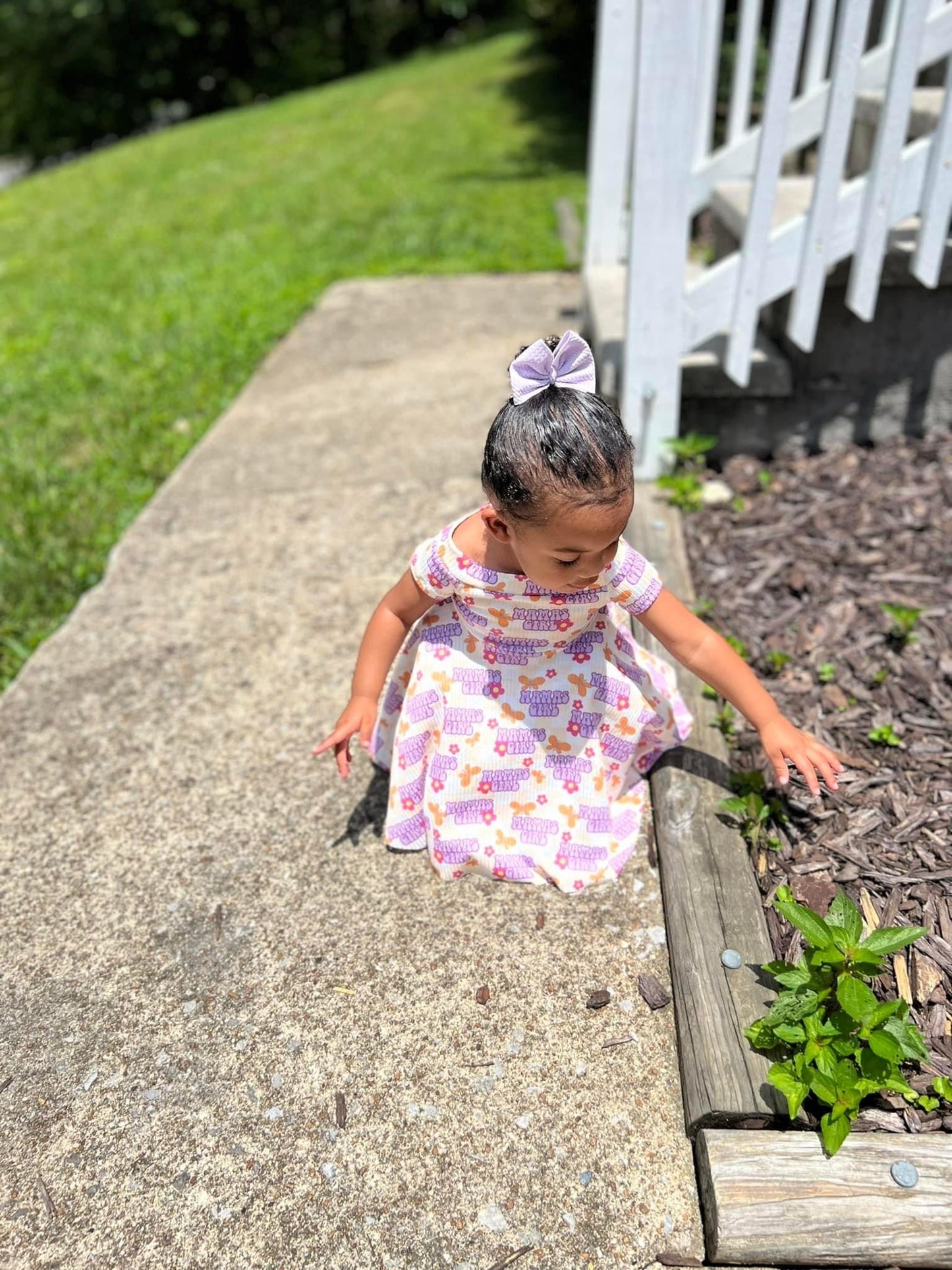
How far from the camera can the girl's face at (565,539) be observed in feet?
5.75

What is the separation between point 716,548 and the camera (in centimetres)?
327

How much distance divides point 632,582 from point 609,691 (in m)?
0.28

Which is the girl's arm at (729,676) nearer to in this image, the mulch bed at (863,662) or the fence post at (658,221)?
the mulch bed at (863,662)

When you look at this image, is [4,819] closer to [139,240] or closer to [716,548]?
[716,548]

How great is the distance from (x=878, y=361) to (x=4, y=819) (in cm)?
320

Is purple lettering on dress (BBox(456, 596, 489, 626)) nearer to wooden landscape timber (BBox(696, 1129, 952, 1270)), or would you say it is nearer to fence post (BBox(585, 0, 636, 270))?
wooden landscape timber (BBox(696, 1129, 952, 1270))

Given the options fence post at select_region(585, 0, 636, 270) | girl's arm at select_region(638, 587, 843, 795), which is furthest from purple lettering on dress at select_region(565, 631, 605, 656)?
fence post at select_region(585, 0, 636, 270)

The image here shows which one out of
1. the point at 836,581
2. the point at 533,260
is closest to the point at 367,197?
the point at 533,260

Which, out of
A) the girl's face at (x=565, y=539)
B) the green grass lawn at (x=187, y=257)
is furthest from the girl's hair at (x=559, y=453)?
the green grass lawn at (x=187, y=257)

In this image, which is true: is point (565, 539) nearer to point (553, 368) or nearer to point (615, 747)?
point (553, 368)

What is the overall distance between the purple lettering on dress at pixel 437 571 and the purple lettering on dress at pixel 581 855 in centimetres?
64

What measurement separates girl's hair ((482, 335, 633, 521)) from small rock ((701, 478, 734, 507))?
182 cm

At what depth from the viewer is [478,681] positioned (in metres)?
2.21

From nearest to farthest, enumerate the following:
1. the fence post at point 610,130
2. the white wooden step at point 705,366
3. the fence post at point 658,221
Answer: the fence post at point 658,221
the white wooden step at point 705,366
the fence post at point 610,130
